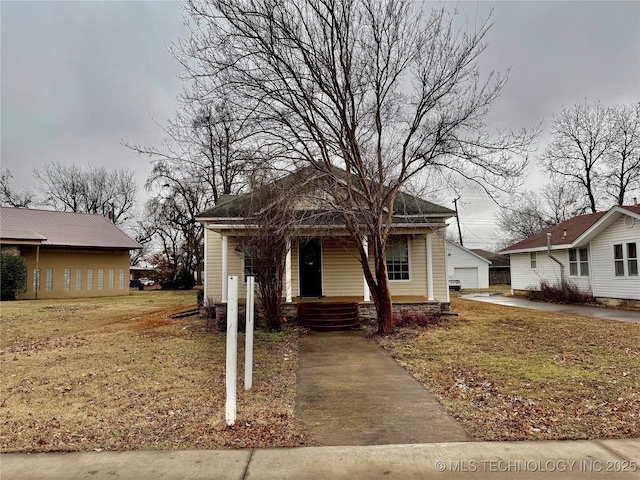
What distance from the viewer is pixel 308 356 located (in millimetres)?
8203

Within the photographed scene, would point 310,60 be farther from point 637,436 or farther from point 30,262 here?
point 30,262

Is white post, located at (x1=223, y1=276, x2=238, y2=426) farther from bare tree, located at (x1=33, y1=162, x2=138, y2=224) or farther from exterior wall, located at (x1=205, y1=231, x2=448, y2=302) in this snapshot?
bare tree, located at (x1=33, y1=162, x2=138, y2=224)

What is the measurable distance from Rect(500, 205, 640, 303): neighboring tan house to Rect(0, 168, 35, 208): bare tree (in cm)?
4196

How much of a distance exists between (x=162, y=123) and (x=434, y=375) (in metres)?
8.42

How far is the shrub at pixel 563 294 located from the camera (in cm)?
1820

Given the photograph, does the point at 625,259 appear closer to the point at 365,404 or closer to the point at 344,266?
the point at 344,266

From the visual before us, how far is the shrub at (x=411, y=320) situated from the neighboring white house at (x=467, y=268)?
24233 millimetres

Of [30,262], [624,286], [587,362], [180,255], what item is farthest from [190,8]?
[180,255]

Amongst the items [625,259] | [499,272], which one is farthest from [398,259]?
[499,272]

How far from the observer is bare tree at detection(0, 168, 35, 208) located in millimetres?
37000

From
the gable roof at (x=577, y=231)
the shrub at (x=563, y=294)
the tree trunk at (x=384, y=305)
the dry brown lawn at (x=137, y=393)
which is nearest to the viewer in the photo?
the dry brown lawn at (x=137, y=393)

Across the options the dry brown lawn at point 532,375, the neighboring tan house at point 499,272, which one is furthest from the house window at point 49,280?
the neighboring tan house at point 499,272

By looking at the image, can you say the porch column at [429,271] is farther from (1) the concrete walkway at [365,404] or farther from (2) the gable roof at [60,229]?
(2) the gable roof at [60,229]

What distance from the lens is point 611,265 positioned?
16969mm
